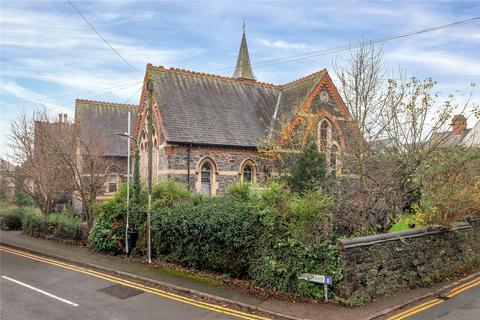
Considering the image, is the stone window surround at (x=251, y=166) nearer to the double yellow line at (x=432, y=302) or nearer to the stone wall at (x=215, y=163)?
the stone wall at (x=215, y=163)

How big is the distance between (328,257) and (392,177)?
5.10 meters

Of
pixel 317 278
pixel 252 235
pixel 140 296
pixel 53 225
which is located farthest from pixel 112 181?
pixel 317 278

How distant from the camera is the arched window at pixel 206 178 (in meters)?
24.6

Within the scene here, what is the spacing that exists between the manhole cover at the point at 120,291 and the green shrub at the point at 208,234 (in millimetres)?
2492

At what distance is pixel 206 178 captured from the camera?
81.6ft

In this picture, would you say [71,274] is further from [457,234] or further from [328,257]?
[457,234]

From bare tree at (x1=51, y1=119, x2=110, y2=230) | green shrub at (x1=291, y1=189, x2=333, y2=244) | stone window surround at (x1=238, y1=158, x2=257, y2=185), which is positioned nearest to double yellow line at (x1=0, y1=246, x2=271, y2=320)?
green shrub at (x1=291, y1=189, x2=333, y2=244)

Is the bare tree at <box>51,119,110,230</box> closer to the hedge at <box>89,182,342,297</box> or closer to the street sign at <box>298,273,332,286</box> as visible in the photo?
the hedge at <box>89,182,342,297</box>

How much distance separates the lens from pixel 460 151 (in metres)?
14.8

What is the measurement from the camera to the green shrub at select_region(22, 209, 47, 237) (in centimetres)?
2136

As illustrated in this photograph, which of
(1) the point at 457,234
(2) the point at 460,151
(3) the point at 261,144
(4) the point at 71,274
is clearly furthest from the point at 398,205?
(3) the point at 261,144

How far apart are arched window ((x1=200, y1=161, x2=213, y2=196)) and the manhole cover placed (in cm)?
1352

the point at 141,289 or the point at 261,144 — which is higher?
the point at 261,144

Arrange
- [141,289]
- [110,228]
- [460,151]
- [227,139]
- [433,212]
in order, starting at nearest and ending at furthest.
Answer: [141,289]
[433,212]
[460,151]
[110,228]
[227,139]
